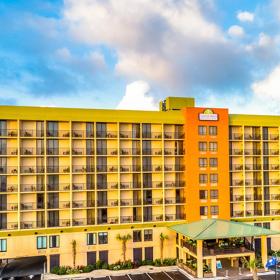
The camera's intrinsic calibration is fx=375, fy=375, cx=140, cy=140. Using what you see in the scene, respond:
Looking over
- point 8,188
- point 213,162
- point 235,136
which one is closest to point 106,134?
point 8,188

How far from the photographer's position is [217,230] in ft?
189

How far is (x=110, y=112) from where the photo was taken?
63.2 m

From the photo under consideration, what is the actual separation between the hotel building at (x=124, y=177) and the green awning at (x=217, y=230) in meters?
4.74

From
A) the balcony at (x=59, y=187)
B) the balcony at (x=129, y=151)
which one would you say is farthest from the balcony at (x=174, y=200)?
the balcony at (x=59, y=187)

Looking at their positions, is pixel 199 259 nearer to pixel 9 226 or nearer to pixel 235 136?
pixel 235 136

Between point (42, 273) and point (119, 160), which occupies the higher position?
point (119, 160)

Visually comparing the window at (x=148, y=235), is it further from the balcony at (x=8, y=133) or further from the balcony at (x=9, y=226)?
the balcony at (x=8, y=133)

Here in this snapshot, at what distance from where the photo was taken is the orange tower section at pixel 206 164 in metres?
65.3

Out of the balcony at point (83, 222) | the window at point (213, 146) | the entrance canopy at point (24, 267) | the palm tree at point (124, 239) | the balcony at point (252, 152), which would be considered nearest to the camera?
the entrance canopy at point (24, 267)

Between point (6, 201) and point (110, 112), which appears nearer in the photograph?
point (6, 201)

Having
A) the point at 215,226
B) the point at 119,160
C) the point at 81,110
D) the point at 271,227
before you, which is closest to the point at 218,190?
the point at 215,226

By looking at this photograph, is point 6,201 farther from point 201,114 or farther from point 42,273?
point 201,114

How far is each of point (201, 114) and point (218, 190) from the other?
45.3ft

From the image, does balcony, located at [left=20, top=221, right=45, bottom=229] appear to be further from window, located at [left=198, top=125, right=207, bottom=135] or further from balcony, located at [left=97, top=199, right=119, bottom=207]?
window, located at [left=198, top=125, right=207, bottom=135]
